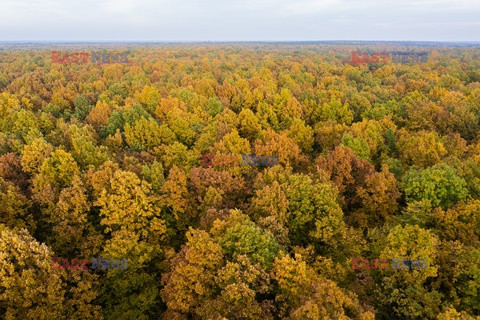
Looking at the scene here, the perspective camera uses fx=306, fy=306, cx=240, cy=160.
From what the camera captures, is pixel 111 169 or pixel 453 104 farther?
pixel 453 104

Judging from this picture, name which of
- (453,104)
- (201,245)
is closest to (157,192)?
(201,245)

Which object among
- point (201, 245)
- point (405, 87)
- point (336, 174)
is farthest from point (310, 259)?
point (405, 87)

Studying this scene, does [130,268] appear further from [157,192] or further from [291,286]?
[291,286]

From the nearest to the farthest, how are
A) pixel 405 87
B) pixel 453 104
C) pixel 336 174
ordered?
1. pixel 336 174
2. pixel 453 104
3. pixel 405 87

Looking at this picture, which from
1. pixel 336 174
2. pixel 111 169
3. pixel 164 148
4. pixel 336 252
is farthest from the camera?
pixel 164 148

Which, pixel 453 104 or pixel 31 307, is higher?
pixel 453 104

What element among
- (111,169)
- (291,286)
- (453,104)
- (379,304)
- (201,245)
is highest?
(453,104)
